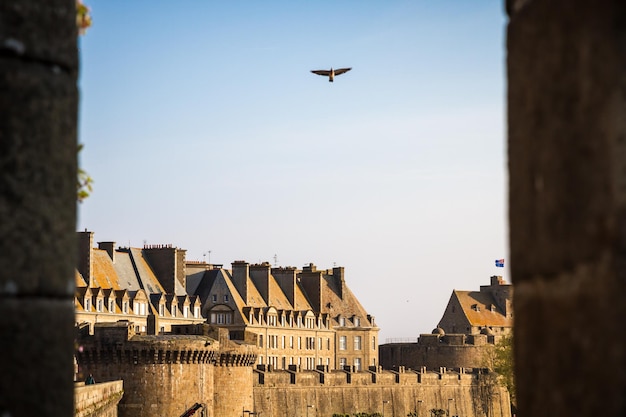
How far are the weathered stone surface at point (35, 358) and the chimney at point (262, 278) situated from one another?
90.1 meters

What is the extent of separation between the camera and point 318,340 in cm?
9912

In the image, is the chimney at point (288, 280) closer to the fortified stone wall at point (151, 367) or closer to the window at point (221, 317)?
the window at point (221, 317)

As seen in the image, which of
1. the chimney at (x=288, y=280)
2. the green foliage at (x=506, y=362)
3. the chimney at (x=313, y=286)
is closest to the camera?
the green foliage at (x=506, y=362)

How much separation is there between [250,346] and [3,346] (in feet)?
198

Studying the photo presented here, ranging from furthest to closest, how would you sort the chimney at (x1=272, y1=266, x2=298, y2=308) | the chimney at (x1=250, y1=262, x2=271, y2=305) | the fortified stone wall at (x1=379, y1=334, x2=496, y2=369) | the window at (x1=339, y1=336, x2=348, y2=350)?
1. the fortified stone wall at (x1=379, y1=334, x2=496, y2=369)
2. the window at (x1=339, y1=336, x2=348, y2=350)
3. the chimney at (x1=272, y1=266, x2=298, y2=308)
4. the chimney at (x1=250, y1=262, x2=271, y2=305)

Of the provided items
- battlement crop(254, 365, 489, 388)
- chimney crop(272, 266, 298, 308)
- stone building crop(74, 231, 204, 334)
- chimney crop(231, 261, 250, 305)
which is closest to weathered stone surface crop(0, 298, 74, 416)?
stone building crop(74, 231, 204, 334)

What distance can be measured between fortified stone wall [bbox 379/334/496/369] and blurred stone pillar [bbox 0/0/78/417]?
104845 millimetres

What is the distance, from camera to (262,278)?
94.7 metres

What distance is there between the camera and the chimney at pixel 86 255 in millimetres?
73938

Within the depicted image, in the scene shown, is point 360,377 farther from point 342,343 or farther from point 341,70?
point 341,70

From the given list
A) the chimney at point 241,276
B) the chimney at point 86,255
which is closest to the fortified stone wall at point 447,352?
the chimney at point 241,276

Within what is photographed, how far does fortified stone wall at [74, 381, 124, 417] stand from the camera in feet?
110

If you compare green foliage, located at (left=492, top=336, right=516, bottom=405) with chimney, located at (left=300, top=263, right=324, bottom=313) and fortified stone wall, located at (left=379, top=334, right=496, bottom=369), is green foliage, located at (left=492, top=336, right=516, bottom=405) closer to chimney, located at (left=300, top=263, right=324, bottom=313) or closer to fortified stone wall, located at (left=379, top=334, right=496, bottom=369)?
fortified stone wall, located at (left=379, top=334, right=496, bottom=369)

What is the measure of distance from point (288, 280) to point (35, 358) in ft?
315
